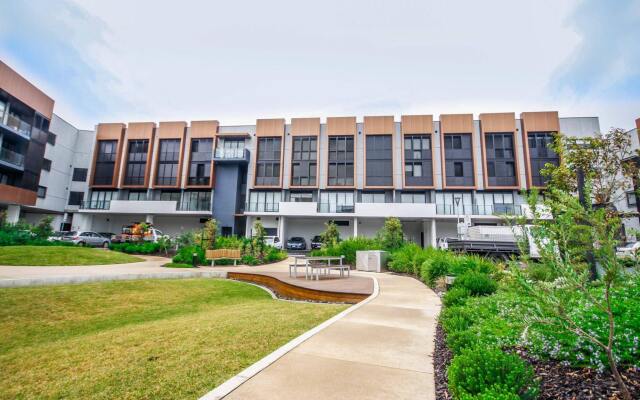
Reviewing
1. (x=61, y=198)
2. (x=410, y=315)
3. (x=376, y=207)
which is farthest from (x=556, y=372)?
(x=61, y=198)

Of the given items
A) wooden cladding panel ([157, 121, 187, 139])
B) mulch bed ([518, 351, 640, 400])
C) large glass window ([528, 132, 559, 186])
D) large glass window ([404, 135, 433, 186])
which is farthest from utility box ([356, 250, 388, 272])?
wooden cladding panel ([157, 121, 187, 139])

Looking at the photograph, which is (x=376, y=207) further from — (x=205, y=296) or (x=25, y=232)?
(x=25, y=232)

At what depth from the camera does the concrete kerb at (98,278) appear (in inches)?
289

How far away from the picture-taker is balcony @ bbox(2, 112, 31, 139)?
89.6ft

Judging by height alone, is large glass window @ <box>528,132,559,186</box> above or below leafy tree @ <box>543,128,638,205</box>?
above

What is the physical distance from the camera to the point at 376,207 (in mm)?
32000

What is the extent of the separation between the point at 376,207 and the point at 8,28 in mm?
29613

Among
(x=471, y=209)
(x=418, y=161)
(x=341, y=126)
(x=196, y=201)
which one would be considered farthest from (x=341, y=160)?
(x=196, y=201)

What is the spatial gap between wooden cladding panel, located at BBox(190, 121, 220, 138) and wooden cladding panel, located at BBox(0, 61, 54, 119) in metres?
14.4

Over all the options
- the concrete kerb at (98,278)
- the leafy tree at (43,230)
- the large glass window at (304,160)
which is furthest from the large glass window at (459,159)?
the leafy tree at (43,230)

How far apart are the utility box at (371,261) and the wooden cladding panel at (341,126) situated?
22.1 meters

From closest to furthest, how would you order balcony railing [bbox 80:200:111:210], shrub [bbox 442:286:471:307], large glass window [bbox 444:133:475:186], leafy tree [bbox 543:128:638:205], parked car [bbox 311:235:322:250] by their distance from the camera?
shrub [bbox 442:286:471:307]
leafy tree [bbox 543:128:638:205]
parked car [bbox 311:235:322:250]
large glass window [bbox 444:133:475:186]
balcony railing [bbox 80:200:111:210]

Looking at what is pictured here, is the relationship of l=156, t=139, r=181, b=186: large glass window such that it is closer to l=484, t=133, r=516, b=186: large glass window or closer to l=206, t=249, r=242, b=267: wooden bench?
l=206, t=249, r=242, b=267: wooden bench

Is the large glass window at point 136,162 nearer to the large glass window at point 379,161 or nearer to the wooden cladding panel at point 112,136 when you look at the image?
the wooden cladding panel at point 112,136
